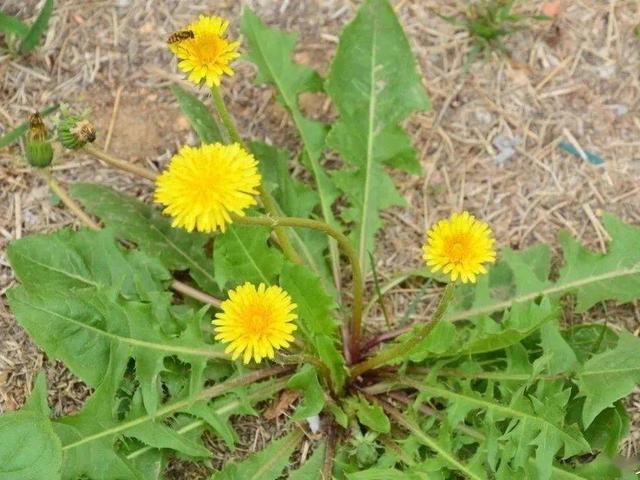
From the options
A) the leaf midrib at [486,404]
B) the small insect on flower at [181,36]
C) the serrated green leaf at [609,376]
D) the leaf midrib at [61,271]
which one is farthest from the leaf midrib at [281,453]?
the small insect on flower at [181,36]

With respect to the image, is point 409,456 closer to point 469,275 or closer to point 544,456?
point 544,456

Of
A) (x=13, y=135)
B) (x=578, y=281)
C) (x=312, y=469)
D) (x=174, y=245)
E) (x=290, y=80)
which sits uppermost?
(x=290, y=80)

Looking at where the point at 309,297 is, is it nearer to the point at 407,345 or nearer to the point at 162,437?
the point at 407,345

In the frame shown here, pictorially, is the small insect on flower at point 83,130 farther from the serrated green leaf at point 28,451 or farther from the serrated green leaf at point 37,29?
the serrated green leaf at point 37,29

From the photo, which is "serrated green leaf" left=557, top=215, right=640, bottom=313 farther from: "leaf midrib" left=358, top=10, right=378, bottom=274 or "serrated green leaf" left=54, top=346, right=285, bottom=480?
"serrated green leaf" left=54, top=346, right=285, bottom=480

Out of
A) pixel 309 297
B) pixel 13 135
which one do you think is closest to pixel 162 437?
pixel 309 297

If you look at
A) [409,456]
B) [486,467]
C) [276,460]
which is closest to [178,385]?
[276,460]
